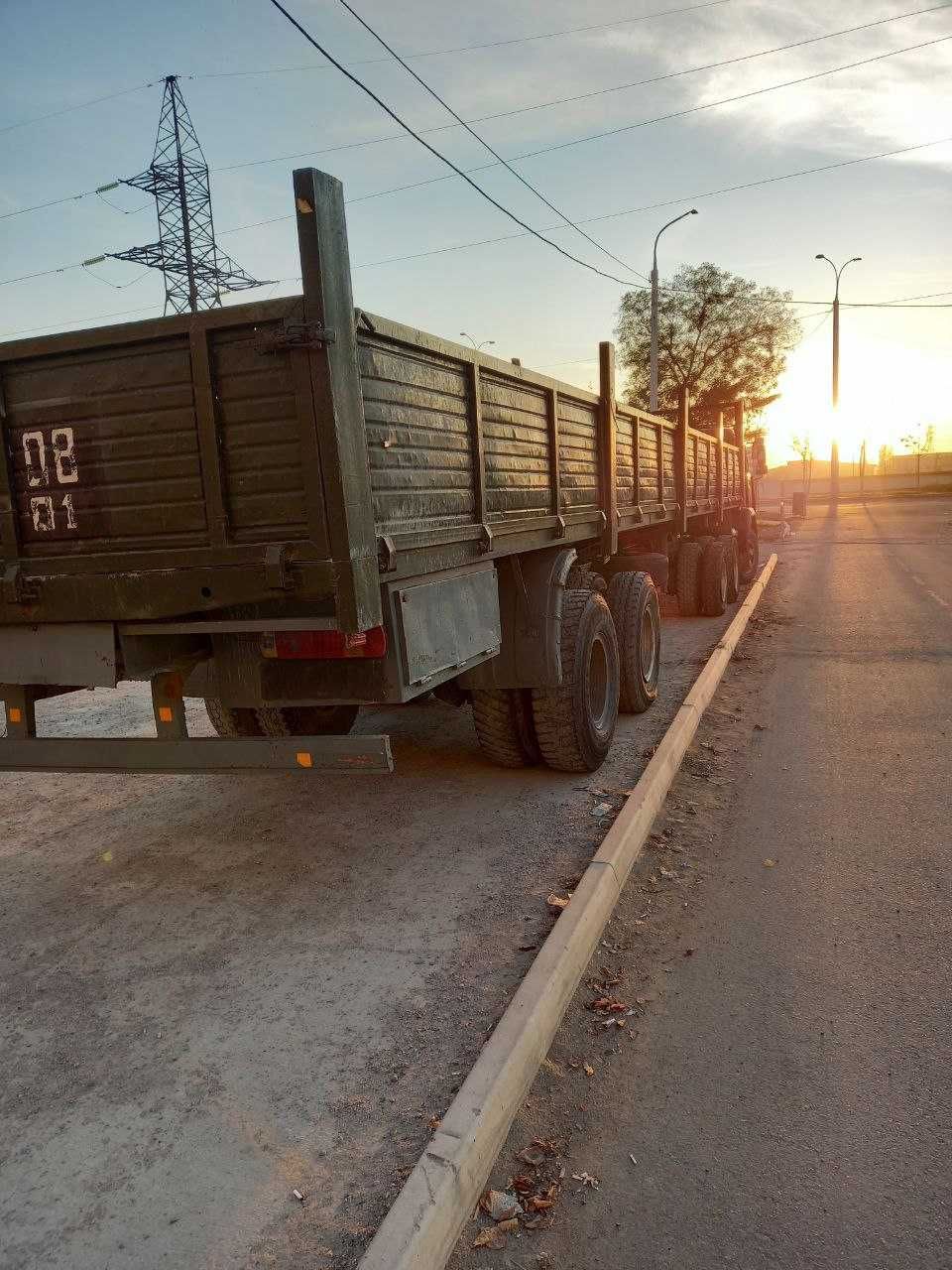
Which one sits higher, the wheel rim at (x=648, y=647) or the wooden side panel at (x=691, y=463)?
the wooden side panel at (x=691, y=463)

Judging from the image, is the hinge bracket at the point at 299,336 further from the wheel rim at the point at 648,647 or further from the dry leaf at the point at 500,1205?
the wheel rim at the point at 648,647

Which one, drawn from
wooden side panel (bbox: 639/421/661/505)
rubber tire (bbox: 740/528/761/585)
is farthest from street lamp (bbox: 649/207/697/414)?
wooden side panel (bbox: 639/421/661/505)

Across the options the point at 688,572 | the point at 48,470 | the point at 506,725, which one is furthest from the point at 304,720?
the point at 688,572

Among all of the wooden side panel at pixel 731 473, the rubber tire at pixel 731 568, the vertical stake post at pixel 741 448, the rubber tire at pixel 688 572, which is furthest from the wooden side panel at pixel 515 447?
the vertical stake post at pixel 741 448

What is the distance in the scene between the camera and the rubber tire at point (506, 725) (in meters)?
4.96

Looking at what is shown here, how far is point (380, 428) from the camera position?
319 cm

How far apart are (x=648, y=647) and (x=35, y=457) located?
482 centimetres

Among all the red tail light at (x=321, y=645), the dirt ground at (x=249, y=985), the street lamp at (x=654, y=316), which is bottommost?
the dirt ground at (x=249, y=985)

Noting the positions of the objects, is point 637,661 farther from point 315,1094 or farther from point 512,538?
point 315,1094

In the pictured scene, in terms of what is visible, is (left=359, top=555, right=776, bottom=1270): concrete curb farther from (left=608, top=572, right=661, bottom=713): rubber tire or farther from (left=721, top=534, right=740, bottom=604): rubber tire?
(left=721, top=534, right=740, bottom=604): rubber tire

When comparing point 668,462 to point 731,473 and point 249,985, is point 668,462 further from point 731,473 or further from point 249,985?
point 249,985

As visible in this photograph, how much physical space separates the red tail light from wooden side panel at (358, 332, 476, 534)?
43 cm

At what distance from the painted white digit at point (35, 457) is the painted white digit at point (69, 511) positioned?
0.33 feet

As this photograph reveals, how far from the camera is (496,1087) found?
235 cm
